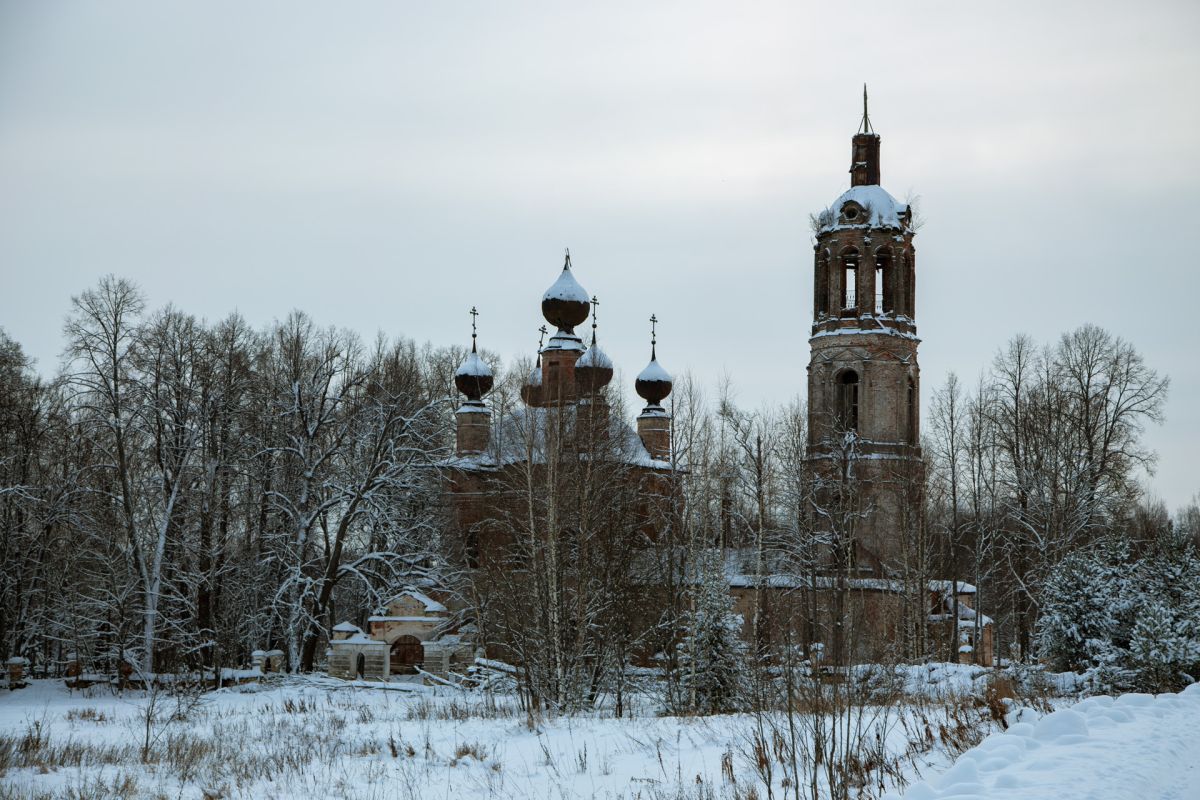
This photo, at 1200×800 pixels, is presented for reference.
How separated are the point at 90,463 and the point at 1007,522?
2574 centimetres

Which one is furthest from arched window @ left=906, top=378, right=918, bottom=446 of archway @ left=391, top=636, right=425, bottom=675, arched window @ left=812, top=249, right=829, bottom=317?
archway @ left=391, top=636, right=425, bottom=675

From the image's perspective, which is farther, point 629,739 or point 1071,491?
point 1071,491

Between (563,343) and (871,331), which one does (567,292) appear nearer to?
(563,343)

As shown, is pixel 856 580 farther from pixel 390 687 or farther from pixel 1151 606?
pixel 1151 606

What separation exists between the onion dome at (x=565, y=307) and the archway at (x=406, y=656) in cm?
944

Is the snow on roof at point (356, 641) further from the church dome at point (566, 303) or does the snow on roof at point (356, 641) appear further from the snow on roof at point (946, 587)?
the snow on roof at point (946, 587)

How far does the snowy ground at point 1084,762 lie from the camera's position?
6301 mm

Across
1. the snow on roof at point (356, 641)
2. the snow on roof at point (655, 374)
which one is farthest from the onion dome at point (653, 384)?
Answer: the snow on roof at point (356, 641)

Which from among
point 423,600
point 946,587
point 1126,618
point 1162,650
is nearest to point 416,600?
point 423,600

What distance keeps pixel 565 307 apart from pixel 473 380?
349cm

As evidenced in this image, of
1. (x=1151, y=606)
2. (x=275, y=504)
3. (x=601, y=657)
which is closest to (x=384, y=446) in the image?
(x=275, y=504)

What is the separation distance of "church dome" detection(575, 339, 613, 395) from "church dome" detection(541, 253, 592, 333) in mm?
1619

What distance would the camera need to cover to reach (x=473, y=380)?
3422cm

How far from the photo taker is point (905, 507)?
29.1m
